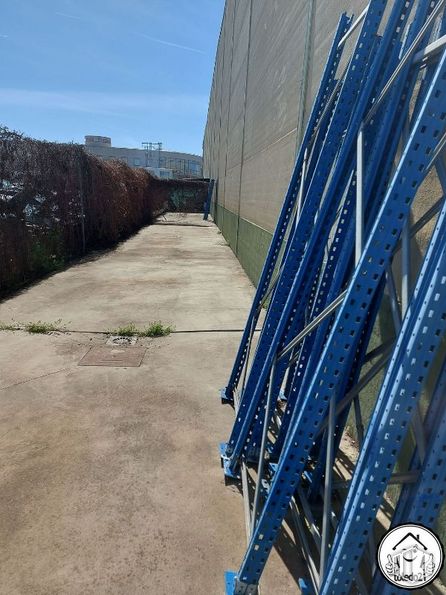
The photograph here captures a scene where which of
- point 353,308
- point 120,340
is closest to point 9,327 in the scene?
point 120,340

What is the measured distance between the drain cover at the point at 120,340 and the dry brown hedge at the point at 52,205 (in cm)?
308

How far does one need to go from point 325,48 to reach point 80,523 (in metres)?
4.75

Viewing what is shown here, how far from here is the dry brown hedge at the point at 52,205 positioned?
6.78 metres

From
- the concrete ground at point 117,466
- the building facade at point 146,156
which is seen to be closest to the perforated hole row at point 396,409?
the concrete ground at point 117,466

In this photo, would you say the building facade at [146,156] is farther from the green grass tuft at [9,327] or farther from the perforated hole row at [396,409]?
the perforated hole row at [396,409]

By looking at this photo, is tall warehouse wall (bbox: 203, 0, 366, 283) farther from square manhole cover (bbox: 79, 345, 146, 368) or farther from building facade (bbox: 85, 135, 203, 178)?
building facade (bbox: 85, 135, 203, 178)

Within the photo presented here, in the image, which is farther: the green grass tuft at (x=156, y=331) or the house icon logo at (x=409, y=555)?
the green grass tuft at (x=156, y=331)

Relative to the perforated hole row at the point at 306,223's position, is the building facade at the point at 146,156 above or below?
above

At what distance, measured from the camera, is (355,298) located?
61.2 inches

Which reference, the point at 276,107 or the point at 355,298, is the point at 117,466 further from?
the point at 276,107

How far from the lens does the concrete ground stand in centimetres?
191

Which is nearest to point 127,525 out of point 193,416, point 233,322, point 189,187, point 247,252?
point 193,416

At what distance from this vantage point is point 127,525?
215 centimetres

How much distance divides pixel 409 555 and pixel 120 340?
13.1 feet
